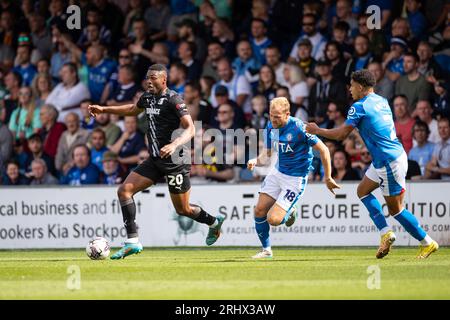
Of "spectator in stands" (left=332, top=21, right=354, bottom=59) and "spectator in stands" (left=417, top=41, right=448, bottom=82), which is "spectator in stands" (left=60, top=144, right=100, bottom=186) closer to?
"spectator in stands" (left=332, top=21, right=354, bottom=59)

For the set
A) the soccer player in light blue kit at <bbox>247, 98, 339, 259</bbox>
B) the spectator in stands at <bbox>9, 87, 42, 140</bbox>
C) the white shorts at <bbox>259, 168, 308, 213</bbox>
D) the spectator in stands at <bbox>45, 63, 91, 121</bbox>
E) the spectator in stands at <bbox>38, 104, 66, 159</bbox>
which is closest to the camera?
the soccer player in light blue kit at <bbox>247, 98, 339, 259</bbox>

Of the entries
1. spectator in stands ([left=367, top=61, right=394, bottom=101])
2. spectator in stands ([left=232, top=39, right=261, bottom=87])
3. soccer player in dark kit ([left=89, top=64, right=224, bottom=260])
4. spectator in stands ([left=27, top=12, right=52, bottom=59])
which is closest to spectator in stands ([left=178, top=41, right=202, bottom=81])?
spectator in stands ([left=232, top=39, right=261, bottom=87])

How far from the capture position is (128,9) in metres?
21.1

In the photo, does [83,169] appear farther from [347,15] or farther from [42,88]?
[347,15]

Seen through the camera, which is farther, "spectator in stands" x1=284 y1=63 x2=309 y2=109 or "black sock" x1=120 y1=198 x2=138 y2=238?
"spectator in stands" x1=284 y1=63 x2=309 y2=109

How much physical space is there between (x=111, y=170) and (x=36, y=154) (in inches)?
85.5

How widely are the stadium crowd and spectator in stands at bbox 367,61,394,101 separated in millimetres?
25

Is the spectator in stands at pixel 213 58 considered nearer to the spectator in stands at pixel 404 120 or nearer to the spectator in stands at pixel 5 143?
the spectator in stands at pixel 404 120

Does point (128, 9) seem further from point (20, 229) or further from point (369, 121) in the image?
point (369, 121)

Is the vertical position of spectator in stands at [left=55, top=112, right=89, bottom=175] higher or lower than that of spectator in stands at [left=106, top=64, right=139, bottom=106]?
lower

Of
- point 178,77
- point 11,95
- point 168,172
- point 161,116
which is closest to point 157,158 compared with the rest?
point 168,172

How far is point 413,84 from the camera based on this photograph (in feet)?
56.1

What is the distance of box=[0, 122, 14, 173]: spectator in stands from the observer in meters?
19.7

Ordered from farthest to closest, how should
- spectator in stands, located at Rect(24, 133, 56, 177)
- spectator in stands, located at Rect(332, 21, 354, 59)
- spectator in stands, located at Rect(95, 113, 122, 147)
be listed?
spectator in stands, located at Rect(24, 133, 56, 177) → spectator in stands, located at Rect(95, 113, 122, 147) → spectator in stands, located at Rect(332, 21, 354, 59)
